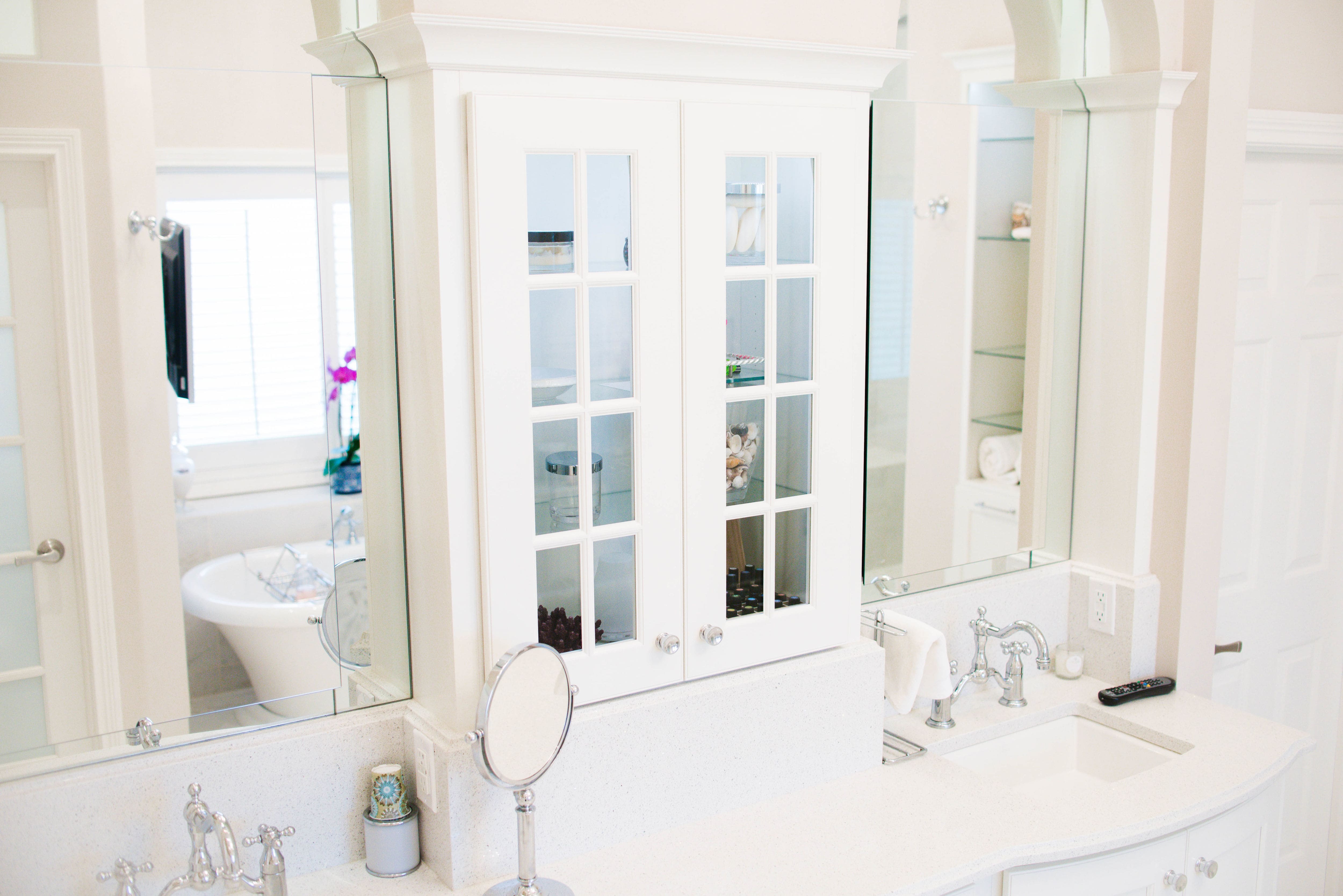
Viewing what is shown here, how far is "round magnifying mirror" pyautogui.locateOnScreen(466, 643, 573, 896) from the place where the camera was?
1572 mm

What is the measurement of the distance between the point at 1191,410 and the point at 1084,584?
46 centimetres

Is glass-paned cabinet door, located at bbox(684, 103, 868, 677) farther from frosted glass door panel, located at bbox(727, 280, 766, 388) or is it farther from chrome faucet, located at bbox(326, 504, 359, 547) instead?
chrome faucet, located at bbox(326, 504, 359, 547)

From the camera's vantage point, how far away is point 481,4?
4.98 feet

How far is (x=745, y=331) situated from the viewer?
1.86 m

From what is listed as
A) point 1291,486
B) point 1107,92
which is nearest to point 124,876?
point 1107,92

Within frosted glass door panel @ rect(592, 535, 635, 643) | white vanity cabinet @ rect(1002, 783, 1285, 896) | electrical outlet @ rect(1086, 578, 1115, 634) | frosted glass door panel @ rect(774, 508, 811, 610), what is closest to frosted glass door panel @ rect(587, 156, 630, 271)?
frosted glass door panel @ rect(592, 535, 635, 643)

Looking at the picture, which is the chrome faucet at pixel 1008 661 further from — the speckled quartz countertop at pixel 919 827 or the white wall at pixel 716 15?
the white wall at pixel 716 15

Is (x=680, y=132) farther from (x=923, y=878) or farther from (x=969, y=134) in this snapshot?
(x=923, y=878)

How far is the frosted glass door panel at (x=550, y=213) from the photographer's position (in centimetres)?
162

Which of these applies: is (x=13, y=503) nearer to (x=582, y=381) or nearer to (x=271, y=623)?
(x=271, y=623)

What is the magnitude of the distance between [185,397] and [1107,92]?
1.93m

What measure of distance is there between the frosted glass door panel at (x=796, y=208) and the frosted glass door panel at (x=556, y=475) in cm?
48

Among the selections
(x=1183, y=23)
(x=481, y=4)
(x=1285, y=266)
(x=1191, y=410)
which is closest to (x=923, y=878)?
(x=1191, y=410)

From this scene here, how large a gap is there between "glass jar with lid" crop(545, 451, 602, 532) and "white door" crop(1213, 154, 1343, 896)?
1.95m
